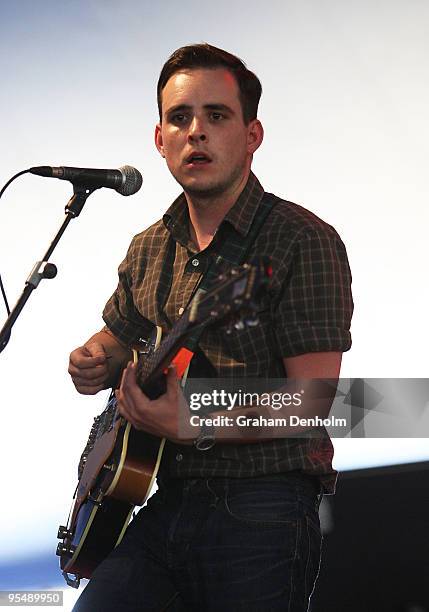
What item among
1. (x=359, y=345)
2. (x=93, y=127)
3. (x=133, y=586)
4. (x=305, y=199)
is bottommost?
(x=133, y=586)

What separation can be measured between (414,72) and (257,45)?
65 cm

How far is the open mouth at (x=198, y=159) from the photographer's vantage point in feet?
7.63

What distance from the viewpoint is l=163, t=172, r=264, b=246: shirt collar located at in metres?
2.29

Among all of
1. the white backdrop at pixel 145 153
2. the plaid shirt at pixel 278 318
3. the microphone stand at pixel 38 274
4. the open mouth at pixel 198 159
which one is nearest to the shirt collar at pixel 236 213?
the plaid shirt at pixel 278 318

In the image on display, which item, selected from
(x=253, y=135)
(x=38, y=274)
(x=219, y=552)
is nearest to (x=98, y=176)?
(x=38, y=274)

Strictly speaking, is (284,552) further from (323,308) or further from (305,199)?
(305,199)

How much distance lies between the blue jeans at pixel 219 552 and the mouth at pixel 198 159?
0.80 m

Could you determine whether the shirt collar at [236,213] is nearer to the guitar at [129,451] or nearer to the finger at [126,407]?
the guitar at [129,451]

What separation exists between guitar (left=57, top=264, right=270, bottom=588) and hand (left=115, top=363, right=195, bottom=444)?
2.1 inches

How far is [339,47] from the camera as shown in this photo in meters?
3.56

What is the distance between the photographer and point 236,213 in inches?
91.0

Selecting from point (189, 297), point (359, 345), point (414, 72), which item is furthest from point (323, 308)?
point (414, 72)

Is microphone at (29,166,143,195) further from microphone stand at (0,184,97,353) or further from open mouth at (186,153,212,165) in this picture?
open mouth at (186,153,212,165)

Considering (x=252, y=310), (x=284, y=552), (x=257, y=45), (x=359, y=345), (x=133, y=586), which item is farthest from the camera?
(x=257, y=45)
